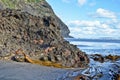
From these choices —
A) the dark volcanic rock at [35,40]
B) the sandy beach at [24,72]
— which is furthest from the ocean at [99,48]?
the sandy beach at [24,72]

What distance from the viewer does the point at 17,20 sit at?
28.0 metres

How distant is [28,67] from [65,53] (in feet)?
20.7

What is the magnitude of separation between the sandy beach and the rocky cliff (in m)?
2.97

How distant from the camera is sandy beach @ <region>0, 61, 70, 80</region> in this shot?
57.4 feet

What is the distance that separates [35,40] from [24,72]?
27.8 ft

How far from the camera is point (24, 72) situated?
18.8 m

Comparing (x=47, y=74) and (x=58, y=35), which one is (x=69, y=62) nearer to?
(x=58, y=35)

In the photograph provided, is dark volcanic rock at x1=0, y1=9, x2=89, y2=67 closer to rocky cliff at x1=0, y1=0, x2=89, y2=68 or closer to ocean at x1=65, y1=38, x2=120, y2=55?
rocky cliff at x1=0, y1=0, x2=89, y2=68

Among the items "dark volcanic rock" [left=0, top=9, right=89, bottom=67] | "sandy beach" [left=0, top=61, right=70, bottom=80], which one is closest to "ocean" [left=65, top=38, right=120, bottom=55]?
"dark volcanic rock" [left=0, top=9, right=89, bottom=67]

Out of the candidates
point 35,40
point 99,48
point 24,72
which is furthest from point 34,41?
point 99,48

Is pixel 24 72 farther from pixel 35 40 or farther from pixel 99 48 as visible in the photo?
pixel 99 48

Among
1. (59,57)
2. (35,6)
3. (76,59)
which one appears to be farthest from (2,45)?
(35,6)

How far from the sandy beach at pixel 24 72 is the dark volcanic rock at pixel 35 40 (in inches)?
141

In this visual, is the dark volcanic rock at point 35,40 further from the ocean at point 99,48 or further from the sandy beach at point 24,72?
A: the ocean at point 99,48
